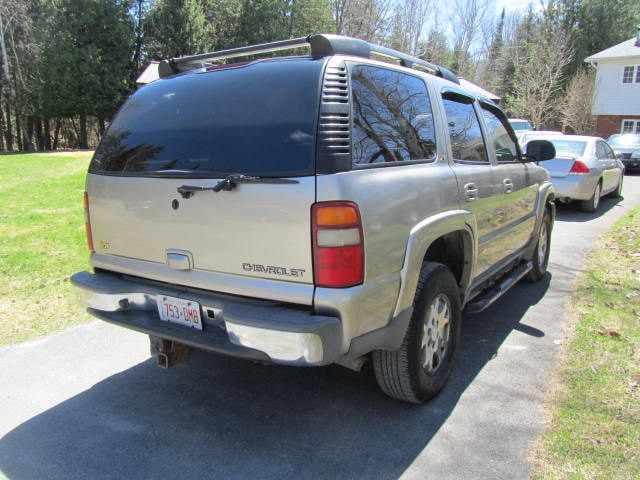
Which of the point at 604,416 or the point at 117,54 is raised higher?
the point at 117,54

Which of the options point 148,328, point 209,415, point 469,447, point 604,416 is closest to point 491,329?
point 604,416

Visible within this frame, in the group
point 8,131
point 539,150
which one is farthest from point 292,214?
point 8,131

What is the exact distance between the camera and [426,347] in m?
3.12

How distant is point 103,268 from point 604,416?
3.17m

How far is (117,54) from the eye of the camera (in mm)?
29719

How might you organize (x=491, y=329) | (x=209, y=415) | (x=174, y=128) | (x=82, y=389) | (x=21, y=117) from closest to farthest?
1. (x=174, y=128)
2. (x=209, y=415)
3. (x=82, y=389)
4. (x=491, y=329)
5. (x=21, y=117)

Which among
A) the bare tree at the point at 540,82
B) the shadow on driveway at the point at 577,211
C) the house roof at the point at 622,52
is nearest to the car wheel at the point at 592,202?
the shadow on driveway at the point at 577,211

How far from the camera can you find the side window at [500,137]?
14.1 feet

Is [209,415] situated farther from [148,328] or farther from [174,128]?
[174,128]

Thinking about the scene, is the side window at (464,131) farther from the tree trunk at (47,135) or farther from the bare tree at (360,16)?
the tree trunk at (47,135)

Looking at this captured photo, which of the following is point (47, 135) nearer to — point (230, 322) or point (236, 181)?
point (236, 181)

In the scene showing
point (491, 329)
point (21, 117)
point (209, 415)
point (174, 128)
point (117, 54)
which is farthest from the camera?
point (21, 117)

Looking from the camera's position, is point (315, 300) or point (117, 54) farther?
point (117, 54)

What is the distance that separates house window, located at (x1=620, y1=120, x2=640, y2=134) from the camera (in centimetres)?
3120
